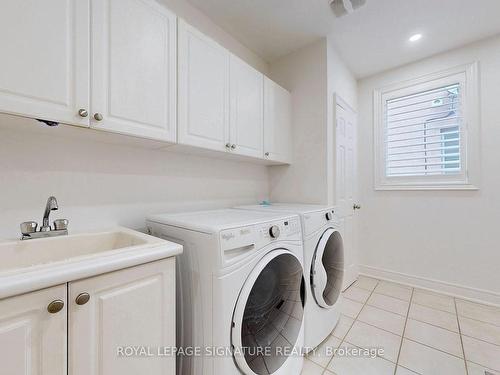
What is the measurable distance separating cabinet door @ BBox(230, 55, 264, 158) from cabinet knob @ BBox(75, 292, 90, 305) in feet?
3.96

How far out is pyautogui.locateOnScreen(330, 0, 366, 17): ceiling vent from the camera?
1628 millimetres

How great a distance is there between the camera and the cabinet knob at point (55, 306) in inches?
24.3

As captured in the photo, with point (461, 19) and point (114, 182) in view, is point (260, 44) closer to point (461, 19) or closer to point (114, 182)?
point (461, 19)

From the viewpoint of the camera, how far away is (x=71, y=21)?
3.02ft

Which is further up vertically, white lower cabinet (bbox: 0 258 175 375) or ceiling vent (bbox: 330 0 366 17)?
ceiling vent (bbox: 330 0 366 17)

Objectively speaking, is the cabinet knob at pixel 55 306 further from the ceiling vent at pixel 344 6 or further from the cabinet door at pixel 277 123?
the ceiling vent at pixel 344 6

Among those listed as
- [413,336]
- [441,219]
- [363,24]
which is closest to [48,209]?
[413,336]

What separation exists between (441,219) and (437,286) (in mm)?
719

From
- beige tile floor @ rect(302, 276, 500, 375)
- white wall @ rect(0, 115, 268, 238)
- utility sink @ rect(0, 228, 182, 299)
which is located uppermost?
white wall @ rect(0, 115, 268, 238)

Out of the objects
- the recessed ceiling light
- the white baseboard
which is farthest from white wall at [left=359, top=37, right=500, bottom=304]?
the recessed ceiling light

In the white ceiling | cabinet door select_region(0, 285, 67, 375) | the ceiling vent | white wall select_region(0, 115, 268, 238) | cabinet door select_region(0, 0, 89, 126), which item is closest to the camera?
cabinet door select_region(0, 285, 67, 375)

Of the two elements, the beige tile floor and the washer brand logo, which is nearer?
the washer brand logo

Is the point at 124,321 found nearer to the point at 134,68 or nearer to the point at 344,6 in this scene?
the point at 134,68

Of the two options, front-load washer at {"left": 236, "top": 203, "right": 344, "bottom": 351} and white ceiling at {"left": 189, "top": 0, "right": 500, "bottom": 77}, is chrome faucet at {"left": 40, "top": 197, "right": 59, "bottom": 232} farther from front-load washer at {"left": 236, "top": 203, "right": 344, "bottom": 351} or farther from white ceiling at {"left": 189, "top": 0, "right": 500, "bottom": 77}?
white ceiling at {"left": 189, "top": 0, "right": 500, "bottom": 77}
